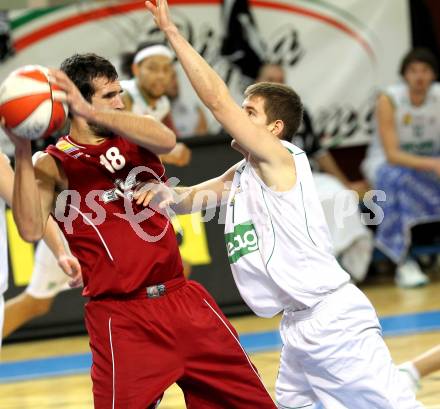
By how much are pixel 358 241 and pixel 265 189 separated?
536cm

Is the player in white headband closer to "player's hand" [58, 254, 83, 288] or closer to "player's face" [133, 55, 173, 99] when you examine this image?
"player's face" [133, 55, 173, 99]

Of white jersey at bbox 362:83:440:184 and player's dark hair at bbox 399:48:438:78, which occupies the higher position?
player's dark hair at bbox 399:48:438:78

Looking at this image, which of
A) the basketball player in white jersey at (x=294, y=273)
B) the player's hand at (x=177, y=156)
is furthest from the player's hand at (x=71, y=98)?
the player's hand at (x=177, y=156)

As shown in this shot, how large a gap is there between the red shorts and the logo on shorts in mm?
271

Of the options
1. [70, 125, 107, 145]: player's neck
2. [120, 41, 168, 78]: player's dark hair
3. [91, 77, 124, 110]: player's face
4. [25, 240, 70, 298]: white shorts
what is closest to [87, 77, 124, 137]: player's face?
[91, 77, 124, 110]: player's face

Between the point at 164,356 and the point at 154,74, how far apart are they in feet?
13.3

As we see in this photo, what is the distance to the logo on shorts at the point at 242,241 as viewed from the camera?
446 centimetres

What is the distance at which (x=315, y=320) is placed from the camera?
14.5 ft

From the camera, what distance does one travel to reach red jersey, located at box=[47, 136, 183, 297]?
4289mm

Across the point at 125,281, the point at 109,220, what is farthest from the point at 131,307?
the point at 109,220

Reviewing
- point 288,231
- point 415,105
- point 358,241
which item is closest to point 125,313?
point 288,231

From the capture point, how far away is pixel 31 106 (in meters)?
3.74

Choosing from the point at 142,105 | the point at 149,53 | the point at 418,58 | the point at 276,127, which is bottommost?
the point at 418,58

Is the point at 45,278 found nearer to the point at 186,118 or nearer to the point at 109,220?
the point at 186,118
